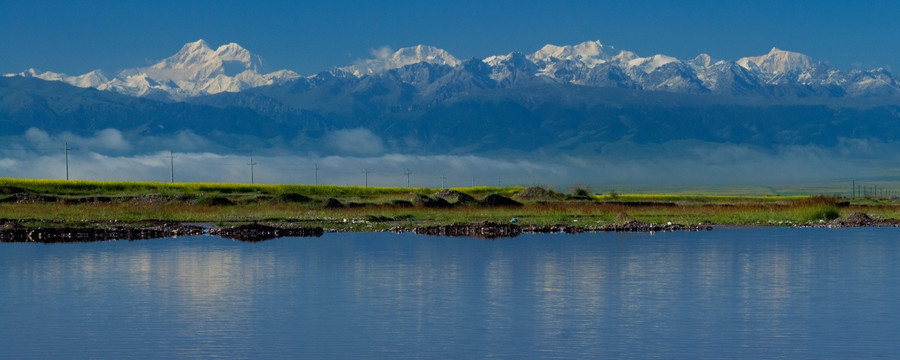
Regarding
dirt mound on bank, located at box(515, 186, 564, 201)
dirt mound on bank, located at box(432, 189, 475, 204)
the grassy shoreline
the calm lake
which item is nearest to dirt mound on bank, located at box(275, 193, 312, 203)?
the grassy shoreline

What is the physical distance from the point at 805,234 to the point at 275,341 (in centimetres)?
4200

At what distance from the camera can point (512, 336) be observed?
2655 centimetres

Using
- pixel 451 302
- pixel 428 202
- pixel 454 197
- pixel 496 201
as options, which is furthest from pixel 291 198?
pixel 451 302

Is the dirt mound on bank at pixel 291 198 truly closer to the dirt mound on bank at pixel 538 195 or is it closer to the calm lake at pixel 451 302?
the dirt mound on bank at pixel 538 195

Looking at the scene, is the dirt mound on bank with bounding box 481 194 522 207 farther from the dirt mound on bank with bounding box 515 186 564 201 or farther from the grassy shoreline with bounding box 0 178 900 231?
the dirt mound on bank with bounding box 515 186 564 201

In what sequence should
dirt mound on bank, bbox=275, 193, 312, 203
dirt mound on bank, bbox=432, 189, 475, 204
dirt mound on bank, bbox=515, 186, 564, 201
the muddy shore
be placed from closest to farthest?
1. the muddy shore
2. dirt mound on bank, bbox=275, 193, 312, 203
3. dirt mound on bank, bbox=432, 189, 475, 204
4. dirt mound on bank, bbox=515, 186, 564, 201

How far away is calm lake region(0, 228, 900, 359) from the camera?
83.5ft

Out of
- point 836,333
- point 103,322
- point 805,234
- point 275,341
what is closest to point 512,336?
point 275,341

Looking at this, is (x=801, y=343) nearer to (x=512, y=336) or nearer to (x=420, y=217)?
(x=512, y=336)

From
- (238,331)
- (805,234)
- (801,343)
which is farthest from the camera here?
(805,234)

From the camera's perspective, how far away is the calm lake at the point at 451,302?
25438mm

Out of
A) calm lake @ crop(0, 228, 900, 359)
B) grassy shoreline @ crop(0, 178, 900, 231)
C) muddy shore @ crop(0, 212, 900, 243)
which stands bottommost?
calm lake @ crop(0, 228, 900, 359)

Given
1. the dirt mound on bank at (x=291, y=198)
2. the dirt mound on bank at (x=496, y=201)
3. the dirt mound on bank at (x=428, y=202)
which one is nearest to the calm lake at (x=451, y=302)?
the dirt mound on bank at (x=428, y=202)

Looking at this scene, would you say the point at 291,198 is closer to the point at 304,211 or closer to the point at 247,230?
the point at 304,211
